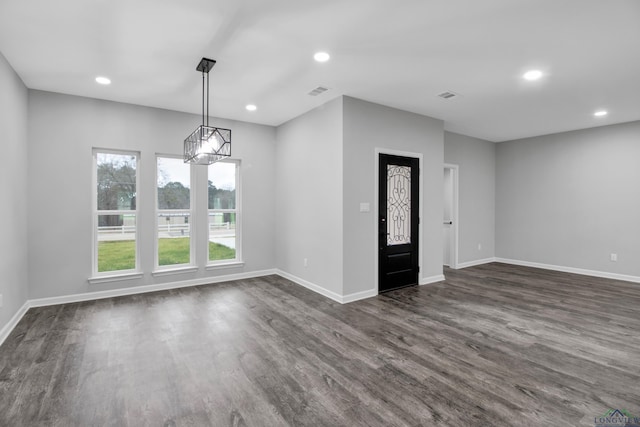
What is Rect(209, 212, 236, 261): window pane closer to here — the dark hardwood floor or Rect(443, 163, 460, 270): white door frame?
the dark hardwood floor

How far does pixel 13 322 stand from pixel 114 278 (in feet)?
4.01

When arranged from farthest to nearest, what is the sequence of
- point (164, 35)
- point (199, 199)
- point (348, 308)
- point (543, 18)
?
point (199, 199) < point (348, 308) < point (164, 35) < point (543, 18)

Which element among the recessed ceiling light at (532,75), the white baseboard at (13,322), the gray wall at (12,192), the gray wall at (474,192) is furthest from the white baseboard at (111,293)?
the recessed ceiling light at (532,75)

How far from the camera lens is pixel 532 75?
3.57 meters

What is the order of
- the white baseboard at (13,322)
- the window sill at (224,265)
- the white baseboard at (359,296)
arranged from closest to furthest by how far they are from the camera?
1. the white baseboard at (13,322)
2. the white baseboard at (359,296)
3. the window sill at (224,265)

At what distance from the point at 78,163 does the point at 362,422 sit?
4.71m

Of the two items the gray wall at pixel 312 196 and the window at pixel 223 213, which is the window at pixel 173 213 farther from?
the gray wall at pixel 312 196

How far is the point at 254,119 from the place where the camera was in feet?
17.8

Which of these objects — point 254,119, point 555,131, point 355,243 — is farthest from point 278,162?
point 555,131

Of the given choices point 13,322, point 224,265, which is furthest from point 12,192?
point 224,265

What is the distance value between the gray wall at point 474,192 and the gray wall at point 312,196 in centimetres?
306

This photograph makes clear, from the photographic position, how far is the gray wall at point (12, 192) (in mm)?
3121

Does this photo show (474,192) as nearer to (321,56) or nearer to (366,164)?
(366,164)

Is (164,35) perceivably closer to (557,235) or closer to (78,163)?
(78,163)
